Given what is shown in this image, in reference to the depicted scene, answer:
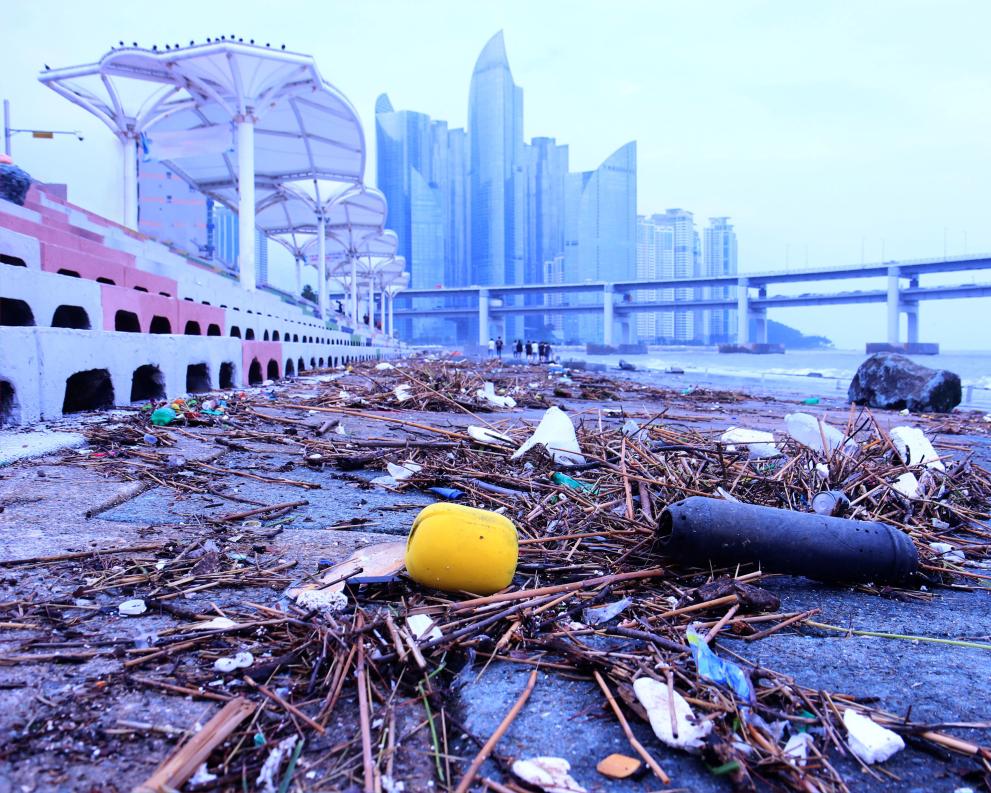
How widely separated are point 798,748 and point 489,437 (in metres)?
2.84

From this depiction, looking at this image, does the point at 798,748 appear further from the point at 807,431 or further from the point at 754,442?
the point at 807,431

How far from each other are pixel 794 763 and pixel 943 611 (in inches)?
43.2

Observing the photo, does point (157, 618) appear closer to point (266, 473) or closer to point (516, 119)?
point (266, 473)

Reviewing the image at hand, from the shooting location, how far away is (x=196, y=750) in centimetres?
104

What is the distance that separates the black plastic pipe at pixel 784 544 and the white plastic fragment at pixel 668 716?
28.2 inches

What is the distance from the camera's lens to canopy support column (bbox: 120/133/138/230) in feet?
72.4

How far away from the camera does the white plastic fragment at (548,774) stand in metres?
1.02

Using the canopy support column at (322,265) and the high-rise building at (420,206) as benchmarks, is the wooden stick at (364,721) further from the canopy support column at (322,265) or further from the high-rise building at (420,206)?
the high-rise building at (420,206)

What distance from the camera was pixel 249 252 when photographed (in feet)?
63.5

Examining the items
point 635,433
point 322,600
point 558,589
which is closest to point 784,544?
point 558,589

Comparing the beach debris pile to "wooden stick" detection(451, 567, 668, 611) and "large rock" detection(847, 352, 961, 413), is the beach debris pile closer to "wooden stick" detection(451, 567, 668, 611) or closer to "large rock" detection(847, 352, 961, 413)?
"wooden stick" detection(451, 567, 668, 611)

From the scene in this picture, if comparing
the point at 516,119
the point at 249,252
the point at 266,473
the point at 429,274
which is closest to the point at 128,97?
the point at 249,252

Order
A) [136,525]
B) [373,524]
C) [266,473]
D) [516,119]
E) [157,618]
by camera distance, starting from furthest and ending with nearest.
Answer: [516,119] → [266,473] → [373,524] → [136,525] → [157,618]

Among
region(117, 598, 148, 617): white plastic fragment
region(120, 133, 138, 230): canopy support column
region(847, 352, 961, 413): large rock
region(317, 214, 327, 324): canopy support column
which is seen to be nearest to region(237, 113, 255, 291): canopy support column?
region(120, 133, 138, 230): canopy support column
